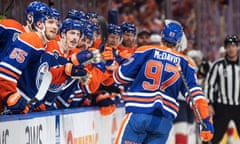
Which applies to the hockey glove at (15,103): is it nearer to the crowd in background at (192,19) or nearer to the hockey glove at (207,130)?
the hockey glove at (207,130)

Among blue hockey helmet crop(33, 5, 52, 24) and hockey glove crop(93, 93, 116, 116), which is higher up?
blue hockey helmet crop(33, 5, 52, 24)

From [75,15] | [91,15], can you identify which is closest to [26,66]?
[75,15]

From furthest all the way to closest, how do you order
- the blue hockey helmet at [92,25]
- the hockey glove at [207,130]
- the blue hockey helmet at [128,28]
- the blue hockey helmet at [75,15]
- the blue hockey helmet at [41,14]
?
the blue hockey helmet at [128,28]
the blue hockey helmet at [92,25]
the blue hockey helmet at [75,15]
the hockey glove at [207,130]
the blue hockey helmet at [41,14]

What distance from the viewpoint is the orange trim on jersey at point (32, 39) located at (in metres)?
5.87

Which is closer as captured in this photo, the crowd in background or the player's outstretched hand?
the player's outstretched hand

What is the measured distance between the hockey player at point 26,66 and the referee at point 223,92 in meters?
4.06

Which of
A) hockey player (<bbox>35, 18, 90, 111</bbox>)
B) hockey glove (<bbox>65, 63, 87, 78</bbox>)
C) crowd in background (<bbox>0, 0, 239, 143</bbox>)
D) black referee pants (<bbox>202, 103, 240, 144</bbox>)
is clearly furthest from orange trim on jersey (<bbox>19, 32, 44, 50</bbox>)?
crowd in background (<bbox>0, 0, 239, 143</bbox>)

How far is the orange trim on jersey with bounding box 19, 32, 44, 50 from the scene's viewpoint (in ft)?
19.2

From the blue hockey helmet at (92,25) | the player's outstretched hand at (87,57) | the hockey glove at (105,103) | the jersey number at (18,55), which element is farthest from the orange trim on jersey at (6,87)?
the hockey glove at (105,103)

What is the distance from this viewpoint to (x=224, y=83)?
402 inches

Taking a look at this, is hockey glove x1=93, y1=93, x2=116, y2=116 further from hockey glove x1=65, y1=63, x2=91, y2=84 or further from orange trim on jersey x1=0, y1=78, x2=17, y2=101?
orange trim on jersey x1=0, y1=78, x2=17, y2=101

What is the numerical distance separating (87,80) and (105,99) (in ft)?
3.87

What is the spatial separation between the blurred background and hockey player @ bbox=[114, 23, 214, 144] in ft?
14.4

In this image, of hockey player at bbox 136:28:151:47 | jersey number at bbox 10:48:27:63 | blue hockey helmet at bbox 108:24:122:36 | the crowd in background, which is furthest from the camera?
the crowd in background
